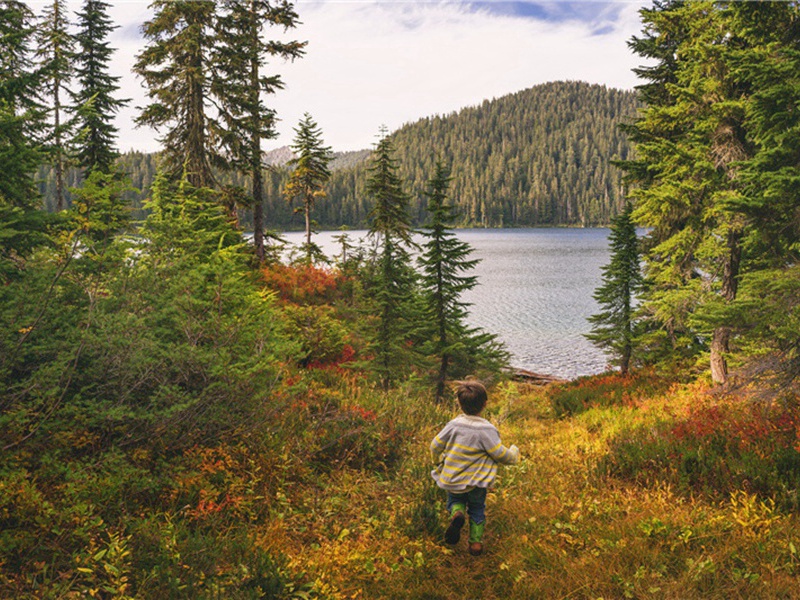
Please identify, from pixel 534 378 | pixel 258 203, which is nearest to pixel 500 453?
pixel 258 203

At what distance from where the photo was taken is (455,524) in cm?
434

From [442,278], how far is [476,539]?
9689 mm

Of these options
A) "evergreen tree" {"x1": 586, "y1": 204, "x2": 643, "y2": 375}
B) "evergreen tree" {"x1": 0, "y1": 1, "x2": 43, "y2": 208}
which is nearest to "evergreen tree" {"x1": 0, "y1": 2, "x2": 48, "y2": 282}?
"evergreen tree" {"x1": 0, "y1": 1, "x2": 43, "y2": 208}

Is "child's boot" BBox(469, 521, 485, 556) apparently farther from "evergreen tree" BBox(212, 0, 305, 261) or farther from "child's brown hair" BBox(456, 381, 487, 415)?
"evergreen tree" BBox(212, 0, 305, 261)

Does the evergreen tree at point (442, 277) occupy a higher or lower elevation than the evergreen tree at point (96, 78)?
lower

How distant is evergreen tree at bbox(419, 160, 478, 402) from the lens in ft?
42.8

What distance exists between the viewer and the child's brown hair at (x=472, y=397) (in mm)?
4531

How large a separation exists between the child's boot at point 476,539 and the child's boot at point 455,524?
0.42ft

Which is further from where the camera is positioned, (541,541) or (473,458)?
(473,458)

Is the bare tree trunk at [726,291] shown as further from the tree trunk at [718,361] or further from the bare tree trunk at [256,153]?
the bare tree trunk at [256,153]

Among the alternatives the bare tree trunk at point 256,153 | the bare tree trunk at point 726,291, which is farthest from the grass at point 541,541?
the bare tree trunk at point 256,153

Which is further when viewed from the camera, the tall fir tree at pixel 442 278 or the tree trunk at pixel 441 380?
the tree trunk at pixel 441 380

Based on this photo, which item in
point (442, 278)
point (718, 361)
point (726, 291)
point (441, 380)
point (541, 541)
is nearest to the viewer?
point (541, 541)

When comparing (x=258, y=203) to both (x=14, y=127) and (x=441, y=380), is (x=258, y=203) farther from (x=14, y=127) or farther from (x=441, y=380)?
(x=14, y=127)
